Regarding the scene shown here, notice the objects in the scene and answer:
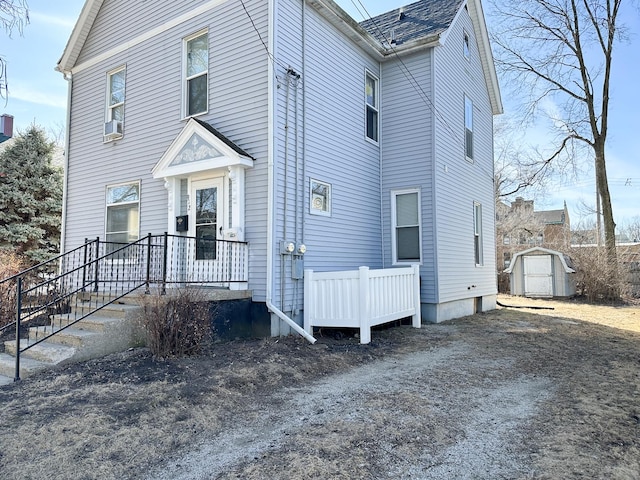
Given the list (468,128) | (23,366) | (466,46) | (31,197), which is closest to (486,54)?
(466,46)

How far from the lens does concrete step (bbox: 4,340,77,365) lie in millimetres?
5219

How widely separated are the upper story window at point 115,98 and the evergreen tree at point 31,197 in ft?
22.6

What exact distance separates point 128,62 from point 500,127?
70.1ft

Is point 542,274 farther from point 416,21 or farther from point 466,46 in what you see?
point 416,21

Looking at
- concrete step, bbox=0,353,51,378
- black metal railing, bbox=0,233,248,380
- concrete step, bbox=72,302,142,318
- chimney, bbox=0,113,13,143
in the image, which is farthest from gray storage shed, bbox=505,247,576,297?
chimney, bbox=0,113,13,143

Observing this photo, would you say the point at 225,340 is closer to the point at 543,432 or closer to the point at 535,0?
the point at 543,432

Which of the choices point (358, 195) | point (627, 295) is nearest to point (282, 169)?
point (358, 195)

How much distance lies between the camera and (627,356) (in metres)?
6.09

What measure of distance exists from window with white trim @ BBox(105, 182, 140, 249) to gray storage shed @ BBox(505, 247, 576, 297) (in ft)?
46.6

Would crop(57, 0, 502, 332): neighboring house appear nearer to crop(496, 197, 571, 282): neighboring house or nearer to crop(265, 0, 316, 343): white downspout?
crop(265, 0, 316, 343): white downspout

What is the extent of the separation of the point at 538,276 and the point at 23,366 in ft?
53.8

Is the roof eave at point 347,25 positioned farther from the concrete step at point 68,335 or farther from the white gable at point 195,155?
the concrete step at point 68,335

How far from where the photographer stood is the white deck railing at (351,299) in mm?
6609

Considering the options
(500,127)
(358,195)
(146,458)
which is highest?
(500,127)
